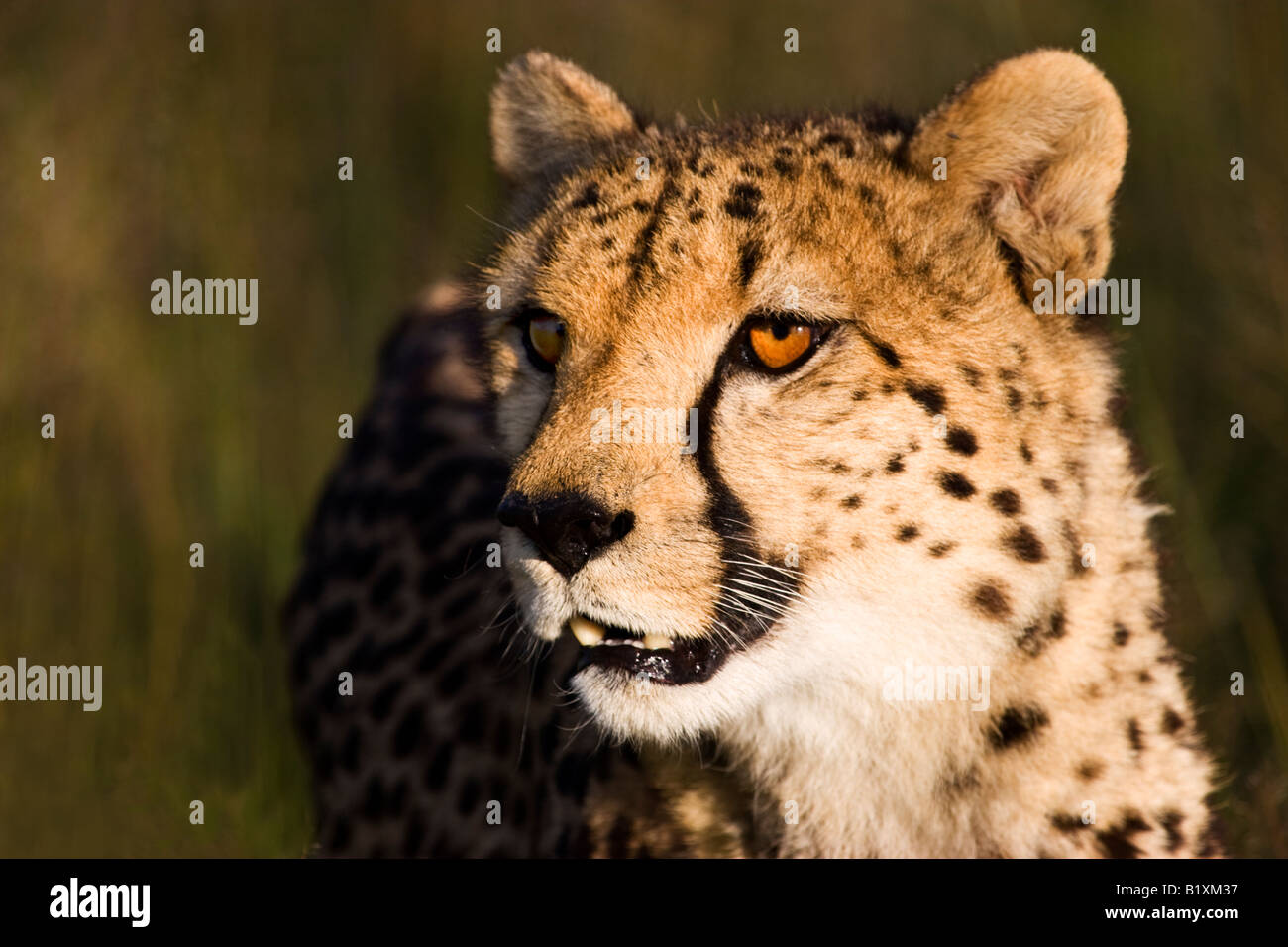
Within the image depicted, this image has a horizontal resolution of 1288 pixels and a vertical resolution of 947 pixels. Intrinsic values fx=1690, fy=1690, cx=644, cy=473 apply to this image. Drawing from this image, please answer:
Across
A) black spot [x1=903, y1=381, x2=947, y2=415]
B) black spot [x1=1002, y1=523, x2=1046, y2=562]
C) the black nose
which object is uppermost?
black spot [x1=903, y1=381, x2=947, y2=415]

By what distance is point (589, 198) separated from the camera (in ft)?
8.64

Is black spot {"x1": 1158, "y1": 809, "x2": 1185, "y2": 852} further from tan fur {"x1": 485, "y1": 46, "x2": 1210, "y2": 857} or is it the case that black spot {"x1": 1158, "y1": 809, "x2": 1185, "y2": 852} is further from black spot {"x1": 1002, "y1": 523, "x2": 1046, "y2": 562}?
black spot {"x1": 1002, "y1": 523, "x2": 1046, "y2": 562}

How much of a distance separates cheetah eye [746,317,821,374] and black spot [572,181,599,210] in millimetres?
374

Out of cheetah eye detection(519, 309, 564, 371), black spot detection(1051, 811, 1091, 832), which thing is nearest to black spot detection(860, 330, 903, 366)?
cheetah eye detection(519, 309, 564, 371)

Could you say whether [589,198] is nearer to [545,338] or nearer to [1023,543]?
Result: [545,338]

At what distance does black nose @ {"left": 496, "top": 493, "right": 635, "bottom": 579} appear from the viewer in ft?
7.16

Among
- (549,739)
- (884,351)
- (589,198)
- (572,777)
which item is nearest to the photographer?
(884,351)

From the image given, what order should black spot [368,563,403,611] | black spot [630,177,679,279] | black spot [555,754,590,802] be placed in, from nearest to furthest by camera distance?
black spot [630,177,679,279] → black spot [555,754,590,802] → black spot [368,563,403,611]

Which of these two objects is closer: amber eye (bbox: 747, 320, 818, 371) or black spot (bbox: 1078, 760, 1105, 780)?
amber eye (bbox: 747, 320, 818, 371)

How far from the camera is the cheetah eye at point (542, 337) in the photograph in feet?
8.40

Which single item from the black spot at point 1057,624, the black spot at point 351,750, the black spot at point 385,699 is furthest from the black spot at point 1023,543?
the black spot at point 351,750

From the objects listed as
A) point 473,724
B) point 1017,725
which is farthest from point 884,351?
point 473,724

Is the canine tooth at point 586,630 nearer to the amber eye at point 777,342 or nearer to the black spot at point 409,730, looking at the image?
the amber eye at point 777,342

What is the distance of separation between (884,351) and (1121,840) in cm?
81
